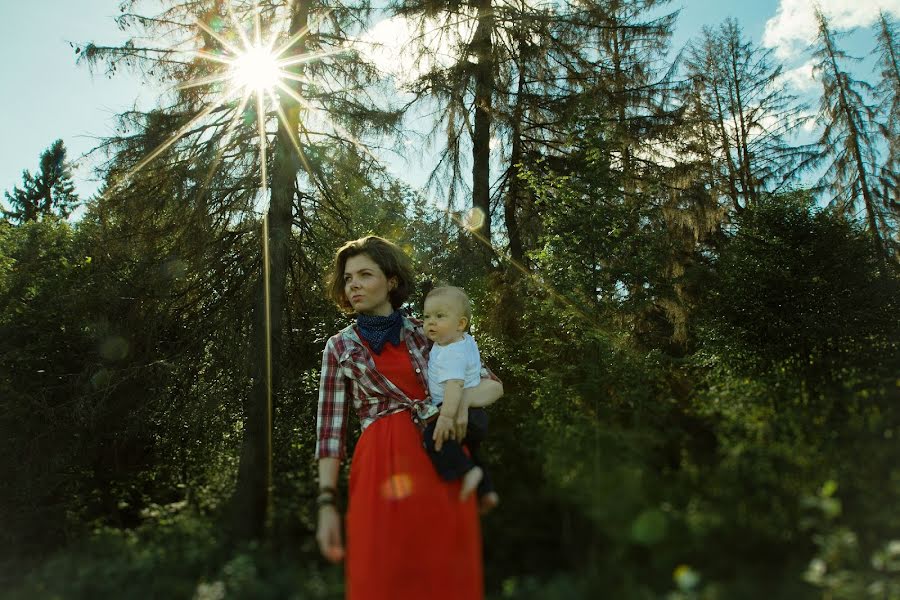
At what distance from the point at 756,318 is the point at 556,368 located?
3.48m

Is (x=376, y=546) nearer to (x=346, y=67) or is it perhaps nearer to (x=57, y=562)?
(x=57, y=562)

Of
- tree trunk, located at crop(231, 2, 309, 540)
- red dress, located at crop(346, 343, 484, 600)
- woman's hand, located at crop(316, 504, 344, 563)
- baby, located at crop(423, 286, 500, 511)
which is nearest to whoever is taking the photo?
red dress, located at crop(346, 343, 484, 600)

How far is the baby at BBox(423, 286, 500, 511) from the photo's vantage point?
223 centimetres

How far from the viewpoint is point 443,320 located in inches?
98.7

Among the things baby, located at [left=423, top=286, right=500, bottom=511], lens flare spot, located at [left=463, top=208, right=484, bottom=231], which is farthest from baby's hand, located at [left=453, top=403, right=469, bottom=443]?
lens flare spot, located at [left=463, top=208, right=484, bottom=231]

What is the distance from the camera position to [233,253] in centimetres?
750

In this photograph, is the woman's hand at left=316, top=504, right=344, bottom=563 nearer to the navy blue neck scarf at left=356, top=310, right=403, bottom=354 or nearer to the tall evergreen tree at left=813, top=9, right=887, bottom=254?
the navy blue neck scarf at left=356, top=310, right=403, bottom=354

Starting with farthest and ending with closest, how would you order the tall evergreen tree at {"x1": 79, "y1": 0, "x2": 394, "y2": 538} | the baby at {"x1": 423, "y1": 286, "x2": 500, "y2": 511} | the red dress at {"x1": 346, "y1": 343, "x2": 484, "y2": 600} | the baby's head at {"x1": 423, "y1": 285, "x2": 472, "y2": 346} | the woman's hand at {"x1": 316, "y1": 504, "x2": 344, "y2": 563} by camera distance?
1. the tall evergreen tree at {"x1": 79, "y1": 0, "x2": 394, "y2": 538}
2. the baby's head at {"x1": 423, "y1": 285, "x2": 472, "y2": 346}
3. the baby at {"x1": 423, "y1": 286, "x2": 500, "y2": 511}
4. the woman's hand at {"x1": 316, "y1": 504, "x2": 344, "y2": 563}
5. the red dress at {"x1": 346, "y1": 343, "x2": 484, "y2": 600}

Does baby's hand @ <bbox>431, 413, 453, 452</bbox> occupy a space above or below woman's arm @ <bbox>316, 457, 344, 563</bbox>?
above

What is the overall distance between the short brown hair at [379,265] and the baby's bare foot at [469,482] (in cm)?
94

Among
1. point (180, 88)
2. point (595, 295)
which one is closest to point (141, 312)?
point (180, 88)

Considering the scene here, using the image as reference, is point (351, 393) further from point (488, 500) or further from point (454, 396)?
point (488, 500)

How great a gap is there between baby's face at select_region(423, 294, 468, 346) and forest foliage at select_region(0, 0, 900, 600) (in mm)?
804

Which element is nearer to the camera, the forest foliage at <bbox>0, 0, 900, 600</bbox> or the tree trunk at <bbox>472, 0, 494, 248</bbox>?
the forest foliage at <bbox>0, 0, 900, 600</bbox>
